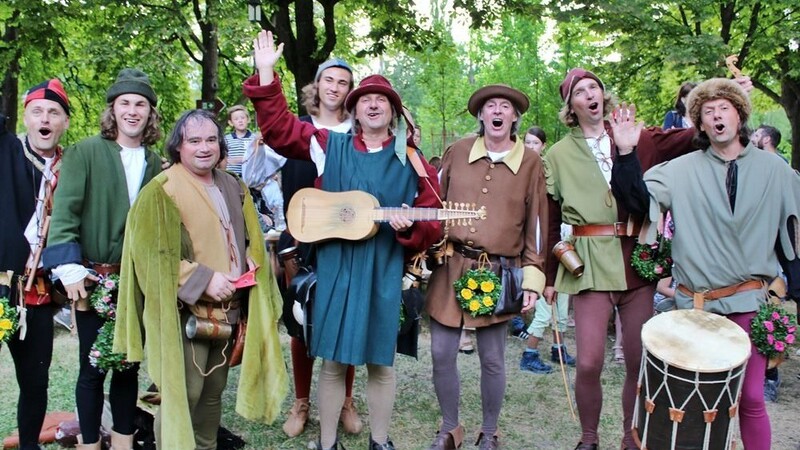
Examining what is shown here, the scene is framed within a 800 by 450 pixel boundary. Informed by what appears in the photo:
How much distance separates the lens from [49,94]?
3.39 meters

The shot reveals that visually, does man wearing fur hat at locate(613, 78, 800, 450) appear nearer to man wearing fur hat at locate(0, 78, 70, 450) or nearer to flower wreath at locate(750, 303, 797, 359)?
flower wreath at locate(750, 303, 797, 359)

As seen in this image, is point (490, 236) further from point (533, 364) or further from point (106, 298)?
point (533, 364)

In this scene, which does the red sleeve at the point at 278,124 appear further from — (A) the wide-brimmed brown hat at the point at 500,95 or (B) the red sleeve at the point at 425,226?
(A) the wide-brimmed brown hat at the point at 500,95

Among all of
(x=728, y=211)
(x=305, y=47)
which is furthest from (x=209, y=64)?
(x=728, y=211)

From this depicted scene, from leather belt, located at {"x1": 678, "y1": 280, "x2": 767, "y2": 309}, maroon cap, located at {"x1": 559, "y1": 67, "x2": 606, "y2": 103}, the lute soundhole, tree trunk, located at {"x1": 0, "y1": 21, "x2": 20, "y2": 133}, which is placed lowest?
leather belt, located at {"x1": 678, "y1": 280, "x2": 767, "y2": 309}

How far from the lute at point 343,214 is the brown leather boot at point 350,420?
1511 mm

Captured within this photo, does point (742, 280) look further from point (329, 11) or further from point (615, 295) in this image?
point (329, 11)

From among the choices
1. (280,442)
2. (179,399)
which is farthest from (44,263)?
(280,442)

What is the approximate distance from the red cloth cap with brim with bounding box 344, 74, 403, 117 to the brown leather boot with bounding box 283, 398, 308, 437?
203 cm

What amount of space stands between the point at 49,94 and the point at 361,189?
170 centimetres

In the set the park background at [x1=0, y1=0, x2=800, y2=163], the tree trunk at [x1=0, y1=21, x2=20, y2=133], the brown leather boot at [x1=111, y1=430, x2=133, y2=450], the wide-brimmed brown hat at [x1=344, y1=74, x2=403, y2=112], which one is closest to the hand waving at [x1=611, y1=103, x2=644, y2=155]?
the wide-brimmed brown hat at [x1=344, y1=74, x2=403, y2=112]

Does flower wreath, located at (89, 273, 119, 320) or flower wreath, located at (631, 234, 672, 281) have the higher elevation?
flower wreath, located at (631, 234, 672, 281)

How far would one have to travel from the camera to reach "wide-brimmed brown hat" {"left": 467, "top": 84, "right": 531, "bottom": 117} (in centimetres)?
375

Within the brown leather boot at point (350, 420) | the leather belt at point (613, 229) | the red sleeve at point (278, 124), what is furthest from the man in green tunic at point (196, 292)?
the leather belt at point (613, 229)
